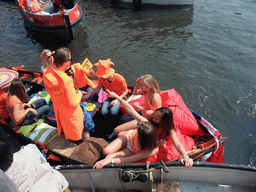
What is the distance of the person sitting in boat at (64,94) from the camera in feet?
8.58

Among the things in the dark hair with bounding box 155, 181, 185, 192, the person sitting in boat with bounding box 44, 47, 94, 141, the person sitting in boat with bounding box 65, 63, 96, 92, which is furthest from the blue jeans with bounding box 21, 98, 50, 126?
the dark hair with bounding box 155, 181, 185, 192

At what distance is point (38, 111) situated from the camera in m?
4.06

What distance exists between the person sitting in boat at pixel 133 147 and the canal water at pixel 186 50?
2452 mm

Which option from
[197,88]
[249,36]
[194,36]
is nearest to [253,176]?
[197,88]

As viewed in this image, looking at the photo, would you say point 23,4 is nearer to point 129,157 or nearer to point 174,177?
point 129,157

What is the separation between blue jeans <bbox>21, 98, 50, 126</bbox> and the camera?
387cm

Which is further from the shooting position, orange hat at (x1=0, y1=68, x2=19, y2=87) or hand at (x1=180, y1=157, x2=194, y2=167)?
orange hat at (x1=0, y1=68, x2=19, y2=87)

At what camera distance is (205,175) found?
2611 millimetres

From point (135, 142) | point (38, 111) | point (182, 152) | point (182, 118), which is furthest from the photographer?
point (38, 111)

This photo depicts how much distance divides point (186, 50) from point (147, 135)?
614cm

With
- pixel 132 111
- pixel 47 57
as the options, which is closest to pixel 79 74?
pixel 47 57

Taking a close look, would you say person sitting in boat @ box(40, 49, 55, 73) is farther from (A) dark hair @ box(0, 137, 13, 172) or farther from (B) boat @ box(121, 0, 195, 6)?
(B) boat @ box(121, 0, 195, 6)

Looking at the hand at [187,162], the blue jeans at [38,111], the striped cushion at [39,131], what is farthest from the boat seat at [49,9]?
the hand at [187,162]

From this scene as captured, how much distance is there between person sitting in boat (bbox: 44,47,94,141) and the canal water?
3444 millimetres
